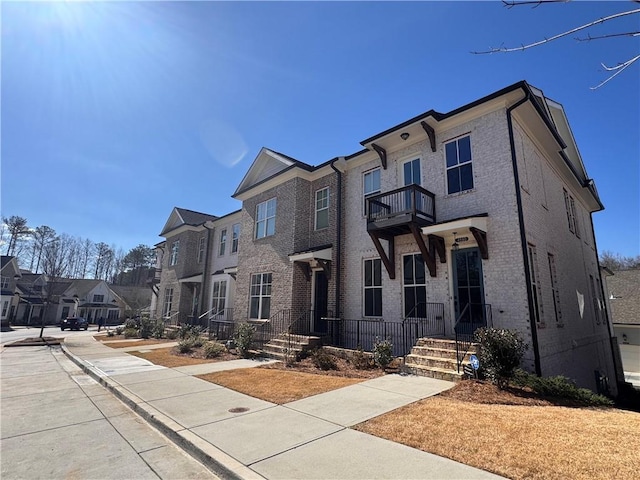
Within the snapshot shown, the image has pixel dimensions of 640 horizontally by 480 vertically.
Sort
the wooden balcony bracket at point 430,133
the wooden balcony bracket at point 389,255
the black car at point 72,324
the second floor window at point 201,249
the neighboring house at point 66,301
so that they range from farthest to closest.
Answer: the neighboring house at point 66,301
the black car at point 72,324
the second floor window at point 201,249
the wooden balcony bracket at point 389,255
the wooden balcony bracket at point 430,133

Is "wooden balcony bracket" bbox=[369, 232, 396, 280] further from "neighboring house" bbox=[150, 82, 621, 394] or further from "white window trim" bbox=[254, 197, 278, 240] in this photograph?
"white window trim" bbox=[254, 197, 278, 240]

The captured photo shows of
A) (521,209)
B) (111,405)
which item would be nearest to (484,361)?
(521,209)

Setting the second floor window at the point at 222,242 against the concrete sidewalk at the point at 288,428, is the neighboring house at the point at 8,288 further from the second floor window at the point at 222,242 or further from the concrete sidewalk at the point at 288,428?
the concrete sidewalk at the point at 288,428

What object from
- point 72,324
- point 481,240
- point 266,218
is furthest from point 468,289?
point 72,324

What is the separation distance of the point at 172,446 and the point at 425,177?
1019cm

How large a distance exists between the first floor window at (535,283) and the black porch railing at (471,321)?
127cm

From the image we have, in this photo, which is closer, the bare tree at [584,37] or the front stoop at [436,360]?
the bare tree at [584,37]

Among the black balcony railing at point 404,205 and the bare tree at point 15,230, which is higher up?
the bare tree at point 15,230

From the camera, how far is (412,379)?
25.6ft

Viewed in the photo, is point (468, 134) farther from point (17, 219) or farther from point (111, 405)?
point (17, 219)

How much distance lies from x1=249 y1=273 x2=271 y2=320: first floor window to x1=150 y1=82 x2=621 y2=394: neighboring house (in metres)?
0.06

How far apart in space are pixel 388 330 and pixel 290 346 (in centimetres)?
350

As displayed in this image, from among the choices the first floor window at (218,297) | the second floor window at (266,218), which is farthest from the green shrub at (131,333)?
the second floor window at (266,218)

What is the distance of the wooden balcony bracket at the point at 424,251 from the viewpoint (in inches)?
397
